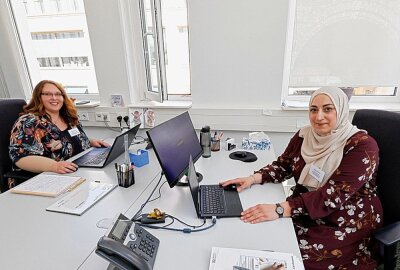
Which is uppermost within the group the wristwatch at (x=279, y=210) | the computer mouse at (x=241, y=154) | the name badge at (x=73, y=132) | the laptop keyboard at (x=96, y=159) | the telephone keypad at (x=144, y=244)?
the name badge at (x=73, y=132)

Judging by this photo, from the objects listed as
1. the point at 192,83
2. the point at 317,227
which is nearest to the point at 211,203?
the point at 317,227

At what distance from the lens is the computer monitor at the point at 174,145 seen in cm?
111

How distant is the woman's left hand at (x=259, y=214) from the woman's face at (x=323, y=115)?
51 cm

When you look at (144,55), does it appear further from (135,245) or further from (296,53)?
(135,245)

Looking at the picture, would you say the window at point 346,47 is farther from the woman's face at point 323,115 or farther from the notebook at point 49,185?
the notebook at point 49,185

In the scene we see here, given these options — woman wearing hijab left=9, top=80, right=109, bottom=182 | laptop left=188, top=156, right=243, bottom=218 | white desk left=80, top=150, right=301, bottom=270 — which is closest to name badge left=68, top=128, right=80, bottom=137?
woman wearing hijab left=9, top=80, right=109, bottom=182

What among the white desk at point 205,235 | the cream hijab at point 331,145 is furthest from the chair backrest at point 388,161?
the white desk at point 205,235

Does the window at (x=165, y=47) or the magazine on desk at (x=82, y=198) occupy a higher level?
the window at (x=165, y=47)

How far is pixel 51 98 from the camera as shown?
182 cm

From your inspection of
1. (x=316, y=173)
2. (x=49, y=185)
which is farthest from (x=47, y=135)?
(x=316, y=173)

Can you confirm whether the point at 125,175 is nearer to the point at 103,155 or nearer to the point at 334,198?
the point at 103,155

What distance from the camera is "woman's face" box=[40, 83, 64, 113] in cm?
180

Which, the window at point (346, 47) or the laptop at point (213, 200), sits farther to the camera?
the window at point (346, 47)

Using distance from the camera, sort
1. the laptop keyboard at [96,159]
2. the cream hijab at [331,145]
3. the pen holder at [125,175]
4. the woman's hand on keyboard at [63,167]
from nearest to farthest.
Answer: the cream hijab at [331,145], the pen holder at [125,175], the woman's hand on keyboard at [63,167], the laptop keyboard at [96,159]
